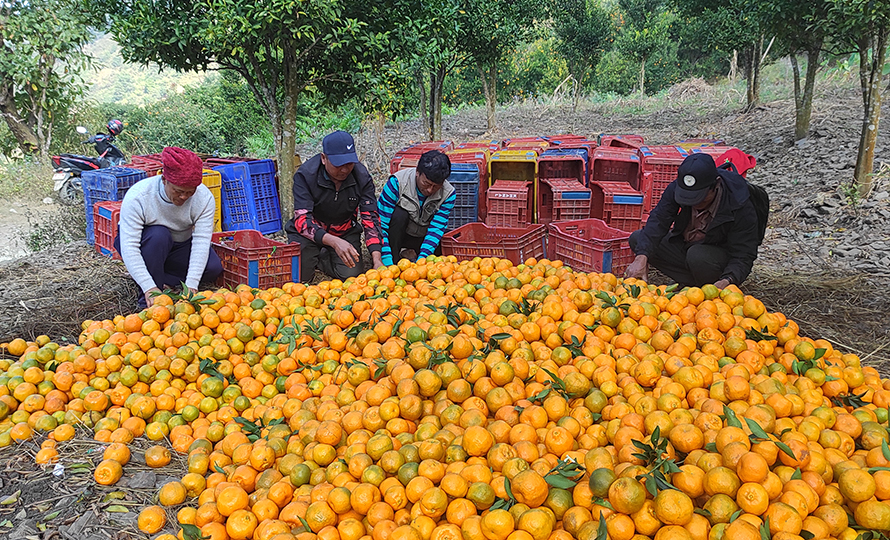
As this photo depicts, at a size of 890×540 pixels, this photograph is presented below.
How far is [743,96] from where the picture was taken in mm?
19672

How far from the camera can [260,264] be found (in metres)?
4.78

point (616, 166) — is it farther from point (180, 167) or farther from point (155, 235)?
point (155, 235)

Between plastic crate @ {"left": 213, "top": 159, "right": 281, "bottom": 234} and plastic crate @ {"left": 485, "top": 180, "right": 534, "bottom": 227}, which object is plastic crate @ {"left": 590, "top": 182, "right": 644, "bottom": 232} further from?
plastic crate @ {"left": 213, "top": 159, "right": 281, "bottom": 234}

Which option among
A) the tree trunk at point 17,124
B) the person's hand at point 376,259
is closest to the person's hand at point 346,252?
the person's hand at point 376,259

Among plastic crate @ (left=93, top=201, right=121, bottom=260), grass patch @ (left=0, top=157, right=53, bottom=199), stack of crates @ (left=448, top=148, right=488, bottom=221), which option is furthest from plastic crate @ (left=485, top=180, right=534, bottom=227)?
grass patch @ (left=0, top=157, right=53, bottom=199)

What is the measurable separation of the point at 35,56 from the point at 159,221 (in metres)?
9.74

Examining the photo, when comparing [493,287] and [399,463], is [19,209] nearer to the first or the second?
[493,287]

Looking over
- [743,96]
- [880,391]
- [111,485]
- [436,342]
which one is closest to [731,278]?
[880,391]

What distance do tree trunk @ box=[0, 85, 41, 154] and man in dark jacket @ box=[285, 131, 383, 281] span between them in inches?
403

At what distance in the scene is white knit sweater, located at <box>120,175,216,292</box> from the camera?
4.24 m

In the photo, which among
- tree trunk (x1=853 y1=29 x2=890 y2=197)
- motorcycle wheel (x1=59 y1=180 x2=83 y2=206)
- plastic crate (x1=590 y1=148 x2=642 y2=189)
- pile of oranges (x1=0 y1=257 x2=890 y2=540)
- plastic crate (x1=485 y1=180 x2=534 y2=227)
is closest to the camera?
pile of oranges (x1=0 y1=257 x2=890 y2=540)

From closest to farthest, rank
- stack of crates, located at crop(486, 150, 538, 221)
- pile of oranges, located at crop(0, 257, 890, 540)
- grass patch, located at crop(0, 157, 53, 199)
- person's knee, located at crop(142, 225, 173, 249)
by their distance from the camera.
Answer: pile of oranges, located at crop(0, 257, 890, 540) → person's knee, located at crop(142, 225, 173, 249) → stack of crates, located at crop(486, 150, 538, 221) → grass patch, located at crop(0, 157, 53, 199)

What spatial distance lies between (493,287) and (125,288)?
12.8 ft

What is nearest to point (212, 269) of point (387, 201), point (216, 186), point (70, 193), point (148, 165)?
point (387, 201)
